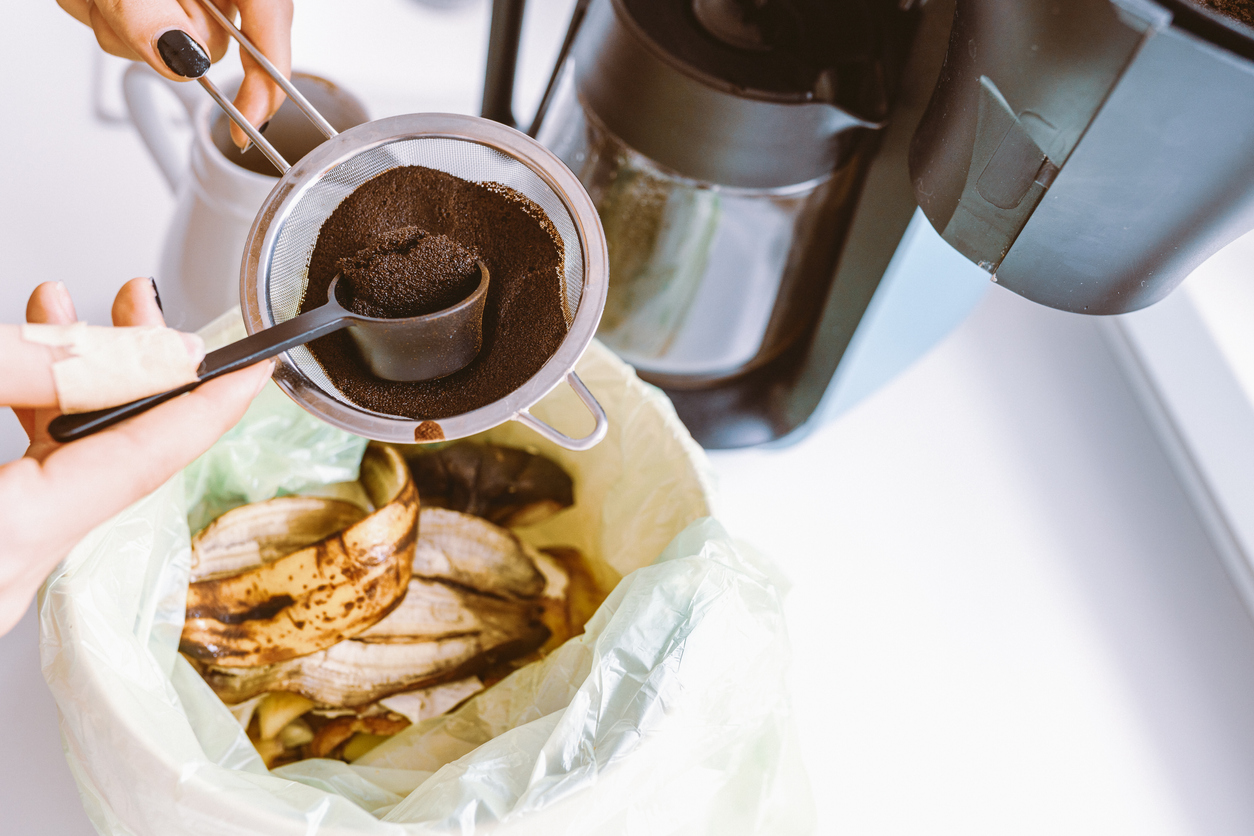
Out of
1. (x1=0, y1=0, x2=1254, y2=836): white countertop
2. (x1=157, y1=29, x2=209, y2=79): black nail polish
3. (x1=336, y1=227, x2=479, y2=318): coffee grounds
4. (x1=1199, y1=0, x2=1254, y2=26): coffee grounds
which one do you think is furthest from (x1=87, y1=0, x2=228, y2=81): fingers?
(x1=1199, y1=0, x2=1254, y2=26): coffee grounds

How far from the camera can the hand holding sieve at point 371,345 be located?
247 millimetres

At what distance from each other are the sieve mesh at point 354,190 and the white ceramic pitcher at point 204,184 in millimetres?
77

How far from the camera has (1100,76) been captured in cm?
22

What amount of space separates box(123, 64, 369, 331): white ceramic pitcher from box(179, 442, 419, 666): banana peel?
0.47 ft

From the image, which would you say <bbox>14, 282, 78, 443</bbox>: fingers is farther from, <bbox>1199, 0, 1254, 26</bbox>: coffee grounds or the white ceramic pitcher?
<bbox>1199, 0, 1254, 26</bbox>: coffee grounds

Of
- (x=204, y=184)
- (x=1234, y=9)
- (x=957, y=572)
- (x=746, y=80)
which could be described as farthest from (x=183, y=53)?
(x=957, y=572)

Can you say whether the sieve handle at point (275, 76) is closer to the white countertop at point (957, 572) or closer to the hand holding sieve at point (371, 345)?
the hand holding sieve at point (371, 345)

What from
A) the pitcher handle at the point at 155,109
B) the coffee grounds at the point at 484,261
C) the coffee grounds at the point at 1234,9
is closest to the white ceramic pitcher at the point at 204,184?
the pitcher handle at the point at 155,109

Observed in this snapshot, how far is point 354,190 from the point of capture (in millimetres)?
363

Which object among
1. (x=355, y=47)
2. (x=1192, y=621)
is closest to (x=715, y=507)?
(x=1192, y=621)

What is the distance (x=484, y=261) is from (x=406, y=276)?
0.05 metres

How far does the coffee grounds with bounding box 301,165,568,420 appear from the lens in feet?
1.10

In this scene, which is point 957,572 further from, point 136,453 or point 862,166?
point 136,453

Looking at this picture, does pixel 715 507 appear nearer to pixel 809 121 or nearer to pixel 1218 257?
pixel 809 121
